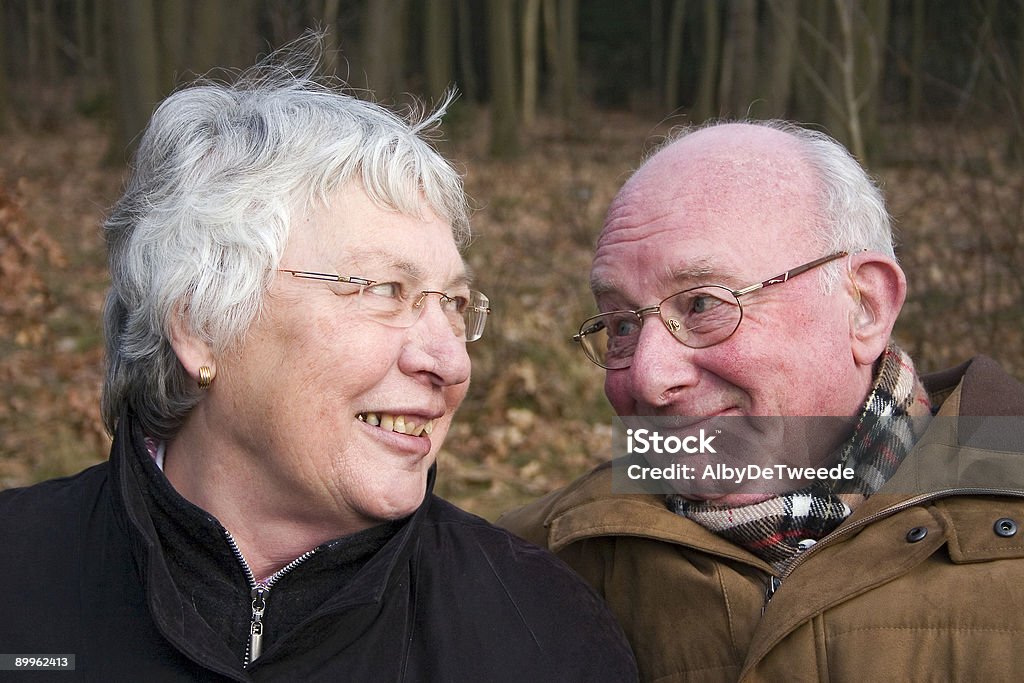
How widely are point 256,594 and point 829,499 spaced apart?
4.71 ft

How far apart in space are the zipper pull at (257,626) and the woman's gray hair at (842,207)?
1619 mm

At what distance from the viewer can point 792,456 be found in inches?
117

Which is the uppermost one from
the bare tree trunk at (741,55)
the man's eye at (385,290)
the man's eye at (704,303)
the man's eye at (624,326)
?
the bare tree trunk at (741,55)

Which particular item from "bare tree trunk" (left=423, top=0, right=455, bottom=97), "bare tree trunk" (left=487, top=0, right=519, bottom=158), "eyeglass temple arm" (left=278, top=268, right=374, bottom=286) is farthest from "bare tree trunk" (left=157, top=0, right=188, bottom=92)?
"eyeglass temple arm" (left=278, top=268, right=374, bottom=286)

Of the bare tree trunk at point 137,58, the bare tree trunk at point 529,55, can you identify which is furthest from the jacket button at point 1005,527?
the bare tree trunk at point 529,55

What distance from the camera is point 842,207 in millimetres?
3115

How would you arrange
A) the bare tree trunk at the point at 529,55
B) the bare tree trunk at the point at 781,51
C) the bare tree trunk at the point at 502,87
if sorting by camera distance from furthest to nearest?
the bare tree trunk at the point at 529,55
the bare tree trunk at the point at 502,87
the bare tree trunk at the point at 781,51

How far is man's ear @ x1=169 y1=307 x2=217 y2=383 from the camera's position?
2.64m

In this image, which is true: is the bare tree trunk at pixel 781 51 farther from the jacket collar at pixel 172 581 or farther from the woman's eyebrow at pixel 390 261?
the jacket collar at pixel 172 581

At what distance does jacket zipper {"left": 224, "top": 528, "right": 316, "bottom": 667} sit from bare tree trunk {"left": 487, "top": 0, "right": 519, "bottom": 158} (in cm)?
1748

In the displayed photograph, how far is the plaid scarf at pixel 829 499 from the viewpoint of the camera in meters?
2.89

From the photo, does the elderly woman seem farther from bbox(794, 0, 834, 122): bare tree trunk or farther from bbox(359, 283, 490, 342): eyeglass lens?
bbox(794, 0, 834, 122): bare tree trunk

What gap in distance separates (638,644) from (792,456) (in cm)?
63

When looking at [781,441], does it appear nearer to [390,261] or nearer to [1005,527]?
[1005,527]
